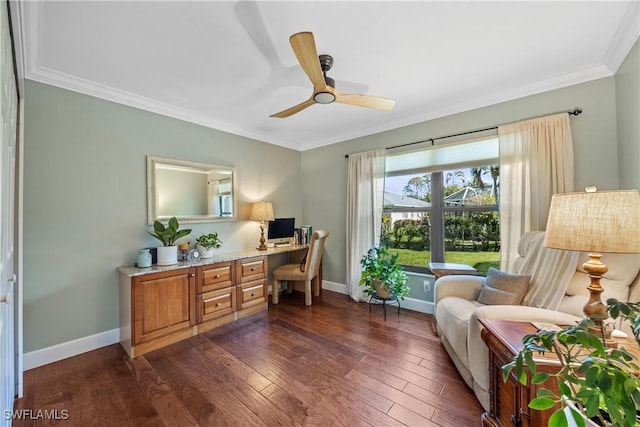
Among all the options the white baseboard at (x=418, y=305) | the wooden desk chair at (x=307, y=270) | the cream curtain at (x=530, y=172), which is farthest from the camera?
the wooden desk chair at (x=307, y=270)

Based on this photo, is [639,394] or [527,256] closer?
[639,394]

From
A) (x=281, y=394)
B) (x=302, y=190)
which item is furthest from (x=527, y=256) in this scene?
(x=302, y=190)

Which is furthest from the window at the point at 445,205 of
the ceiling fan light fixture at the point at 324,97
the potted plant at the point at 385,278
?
the ceiling fan light fixture at the point at 324,97

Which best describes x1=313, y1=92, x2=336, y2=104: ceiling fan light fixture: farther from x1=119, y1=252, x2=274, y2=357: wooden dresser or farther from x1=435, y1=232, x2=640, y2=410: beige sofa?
x1=119, y1=252, x2=274, y2=357: wooden dresser

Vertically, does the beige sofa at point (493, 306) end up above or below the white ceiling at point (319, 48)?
below

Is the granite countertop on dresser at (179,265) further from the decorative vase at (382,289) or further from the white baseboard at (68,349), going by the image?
the decorative vase at (382,289)

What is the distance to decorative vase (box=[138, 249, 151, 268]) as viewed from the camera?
8.04ft

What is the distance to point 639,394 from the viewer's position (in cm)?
49

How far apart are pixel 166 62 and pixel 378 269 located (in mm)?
2889

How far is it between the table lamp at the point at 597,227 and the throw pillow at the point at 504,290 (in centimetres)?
88

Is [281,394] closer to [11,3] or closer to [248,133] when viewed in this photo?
[11,3]

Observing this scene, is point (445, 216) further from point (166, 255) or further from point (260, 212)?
point (166, 255)

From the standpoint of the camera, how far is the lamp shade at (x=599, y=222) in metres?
1.08

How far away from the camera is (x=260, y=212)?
142 inches
